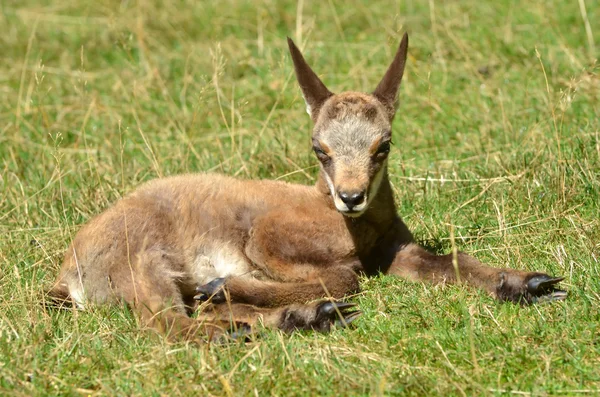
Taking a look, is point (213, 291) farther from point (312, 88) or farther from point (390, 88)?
point (390, 88)

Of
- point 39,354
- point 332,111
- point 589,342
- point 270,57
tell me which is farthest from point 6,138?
point 589,342

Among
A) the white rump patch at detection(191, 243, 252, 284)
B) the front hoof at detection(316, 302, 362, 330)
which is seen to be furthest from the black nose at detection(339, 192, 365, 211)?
the white rump patch at detection(191, 243, 252, 284)

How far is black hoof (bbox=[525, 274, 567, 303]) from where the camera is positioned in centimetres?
546

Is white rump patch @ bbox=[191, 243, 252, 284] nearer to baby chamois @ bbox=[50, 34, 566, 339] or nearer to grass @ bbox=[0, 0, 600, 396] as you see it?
baby chamois @ bbox=[50, 34, 566, 339]

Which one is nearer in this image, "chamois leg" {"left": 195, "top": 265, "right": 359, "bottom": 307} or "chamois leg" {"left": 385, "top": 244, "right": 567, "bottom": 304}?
"chamois leg" {"left": 385, "top": 244, "right": 567, "bottom": 304}

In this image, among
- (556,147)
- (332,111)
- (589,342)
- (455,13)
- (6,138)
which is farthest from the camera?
(455,13)

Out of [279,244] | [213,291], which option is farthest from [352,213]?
[213,291]

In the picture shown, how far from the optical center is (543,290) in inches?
218

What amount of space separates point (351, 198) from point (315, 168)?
7.10 ft

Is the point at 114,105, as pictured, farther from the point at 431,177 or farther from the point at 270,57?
the point at 431,177

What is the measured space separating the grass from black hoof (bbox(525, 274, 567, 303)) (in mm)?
115

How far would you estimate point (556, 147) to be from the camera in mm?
7500

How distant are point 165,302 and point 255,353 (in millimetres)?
875

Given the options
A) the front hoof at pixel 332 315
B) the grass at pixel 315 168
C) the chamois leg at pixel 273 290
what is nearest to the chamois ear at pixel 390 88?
the grass at pixel 315 168
